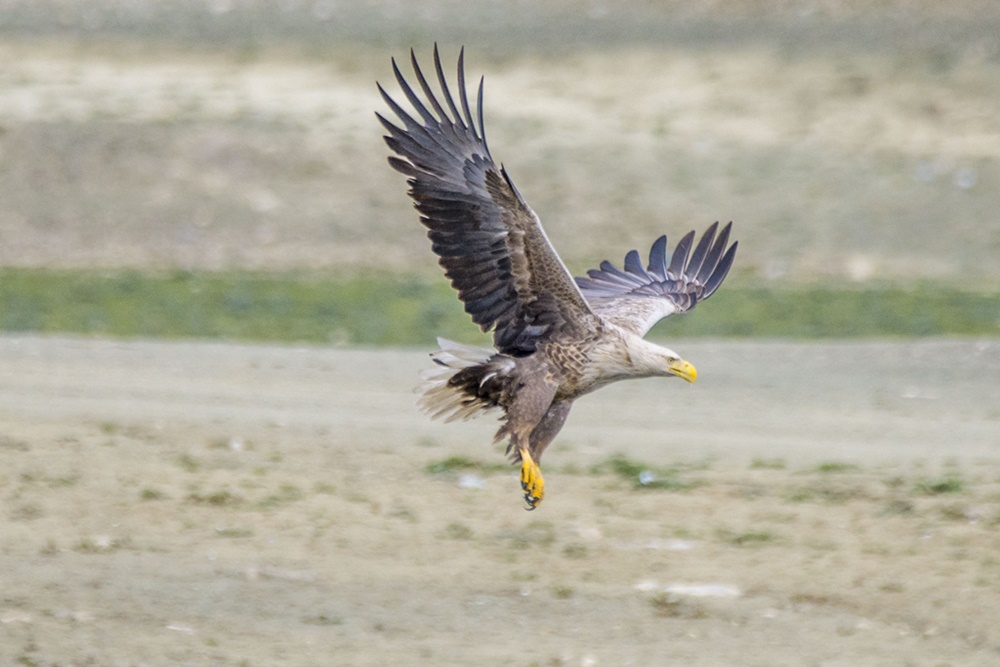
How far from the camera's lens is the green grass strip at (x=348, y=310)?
17.2 m

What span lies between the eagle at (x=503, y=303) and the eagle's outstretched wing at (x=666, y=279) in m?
1.09

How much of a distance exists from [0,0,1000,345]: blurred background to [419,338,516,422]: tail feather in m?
8.31

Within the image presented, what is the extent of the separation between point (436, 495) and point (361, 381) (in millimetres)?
3895

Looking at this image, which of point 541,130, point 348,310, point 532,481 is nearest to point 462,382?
point 532,481

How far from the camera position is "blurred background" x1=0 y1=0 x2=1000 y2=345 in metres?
18.7

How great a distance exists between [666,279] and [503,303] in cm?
206

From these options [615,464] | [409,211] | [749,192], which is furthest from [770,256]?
[615,464]

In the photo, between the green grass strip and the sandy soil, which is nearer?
the green grass strip

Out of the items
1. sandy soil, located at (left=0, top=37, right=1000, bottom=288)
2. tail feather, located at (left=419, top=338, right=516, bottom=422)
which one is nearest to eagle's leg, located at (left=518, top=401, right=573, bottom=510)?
tail feather, located at (left=419, top=338, right=516, bottom=422)

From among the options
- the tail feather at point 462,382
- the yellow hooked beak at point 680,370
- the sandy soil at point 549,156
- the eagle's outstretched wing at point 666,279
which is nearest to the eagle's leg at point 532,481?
the tail feather at point 462,382

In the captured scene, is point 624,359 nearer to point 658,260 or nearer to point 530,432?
point 530,432

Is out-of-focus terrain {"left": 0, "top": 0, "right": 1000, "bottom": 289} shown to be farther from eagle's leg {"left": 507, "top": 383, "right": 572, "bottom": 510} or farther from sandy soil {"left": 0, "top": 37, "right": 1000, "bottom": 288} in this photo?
eagle's leg {"left": 507, "top": 383, "right": 572, "bottom": 510}

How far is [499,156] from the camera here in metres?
23.0

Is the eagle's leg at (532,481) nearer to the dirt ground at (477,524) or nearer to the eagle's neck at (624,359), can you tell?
the eagle's neck at (624,359)
